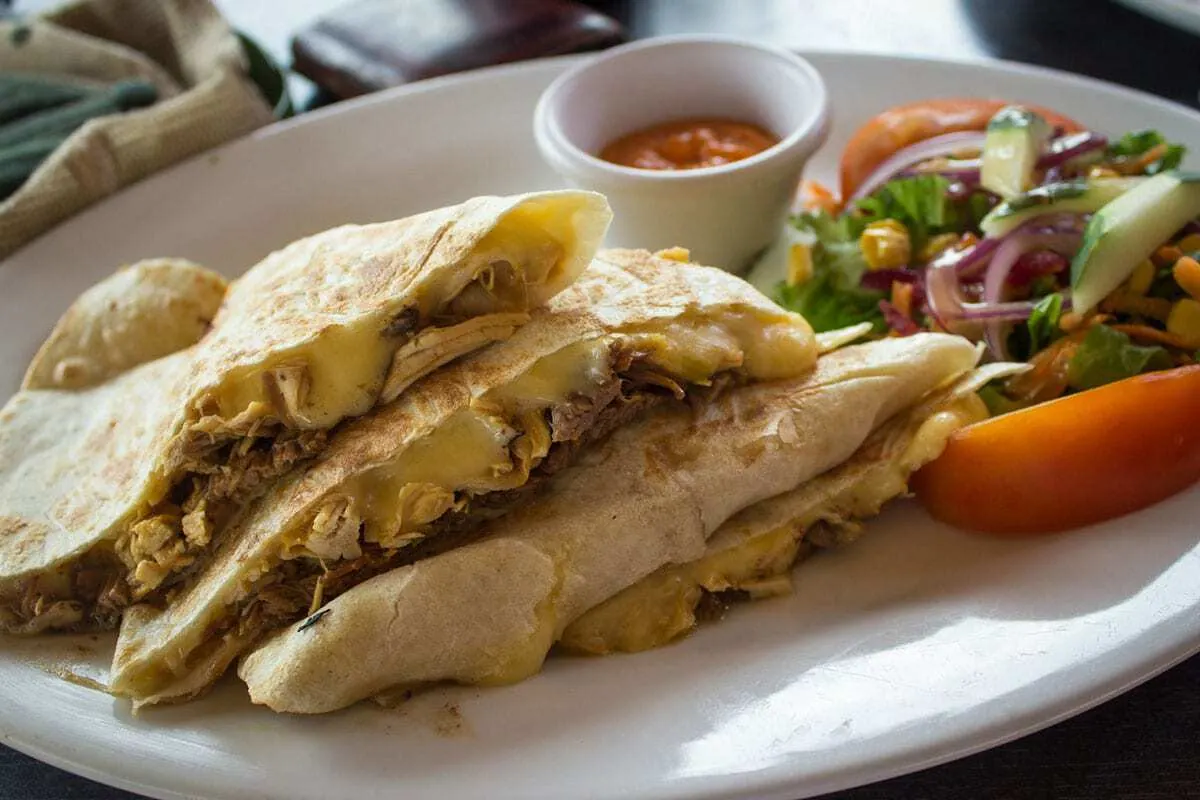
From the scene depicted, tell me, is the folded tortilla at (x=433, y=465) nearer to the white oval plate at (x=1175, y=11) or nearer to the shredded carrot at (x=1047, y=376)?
the shredded carrot at (x=1047, y=376)

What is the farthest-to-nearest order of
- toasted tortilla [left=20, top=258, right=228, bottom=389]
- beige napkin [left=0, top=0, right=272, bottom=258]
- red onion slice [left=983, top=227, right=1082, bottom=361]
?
beige napkin [left=0, top=0, right=272, bottom=258]
toasted tortilla [left=20, top=258, right=228, bottom=389]
red onion slice [left=983, top=227, right=1082, bottom=361]

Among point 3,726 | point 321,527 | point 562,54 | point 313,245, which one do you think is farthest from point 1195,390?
point 562,54

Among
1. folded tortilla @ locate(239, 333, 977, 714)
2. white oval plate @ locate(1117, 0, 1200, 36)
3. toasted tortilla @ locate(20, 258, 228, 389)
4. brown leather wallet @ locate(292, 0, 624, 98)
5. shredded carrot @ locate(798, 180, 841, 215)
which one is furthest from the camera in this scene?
brown leather wallet @ locate(292, 0, 624, 98)

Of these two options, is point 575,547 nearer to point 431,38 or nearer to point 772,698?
point 772,698

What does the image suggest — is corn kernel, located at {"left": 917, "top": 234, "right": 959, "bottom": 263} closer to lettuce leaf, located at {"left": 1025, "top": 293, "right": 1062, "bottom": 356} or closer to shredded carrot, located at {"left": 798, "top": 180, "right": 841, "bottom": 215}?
lettuce leaf, located at {"left": 1025, "top": 293, "right": 1062, "bottom": 356}

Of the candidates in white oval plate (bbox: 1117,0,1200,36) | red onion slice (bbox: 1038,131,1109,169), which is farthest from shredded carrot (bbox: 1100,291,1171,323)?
white oval plate (bbox: 1117,0,1200,36)

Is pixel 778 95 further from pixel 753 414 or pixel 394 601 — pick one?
pixel 394 601

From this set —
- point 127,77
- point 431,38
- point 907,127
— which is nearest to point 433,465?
point 907,127
